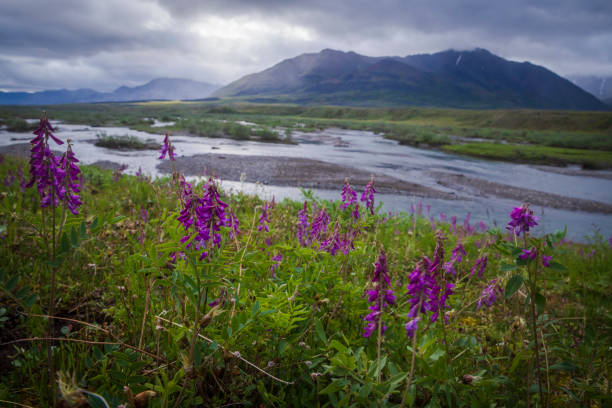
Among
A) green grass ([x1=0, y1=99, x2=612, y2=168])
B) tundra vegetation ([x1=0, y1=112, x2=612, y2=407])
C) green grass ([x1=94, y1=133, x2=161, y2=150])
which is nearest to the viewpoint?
tundra vegetation ([x1=0, y1=112, x2=612, y2=407])

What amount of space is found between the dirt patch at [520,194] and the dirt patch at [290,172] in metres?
2.42

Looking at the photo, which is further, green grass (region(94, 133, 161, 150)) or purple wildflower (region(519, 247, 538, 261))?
green grass (region(94, 133, 161, 150))

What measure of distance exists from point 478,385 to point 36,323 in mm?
3081

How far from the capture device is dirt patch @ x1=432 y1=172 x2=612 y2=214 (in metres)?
13.7

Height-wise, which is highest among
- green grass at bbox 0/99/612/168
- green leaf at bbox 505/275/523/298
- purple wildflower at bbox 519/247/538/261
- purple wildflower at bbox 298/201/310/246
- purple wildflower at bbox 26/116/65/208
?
green grass at bbox 0/99/612/168

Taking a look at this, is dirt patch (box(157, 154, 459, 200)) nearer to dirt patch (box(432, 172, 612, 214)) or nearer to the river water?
the river water

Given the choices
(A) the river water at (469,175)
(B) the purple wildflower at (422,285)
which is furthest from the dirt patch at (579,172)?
(B) the purple wildflower at (422,285)

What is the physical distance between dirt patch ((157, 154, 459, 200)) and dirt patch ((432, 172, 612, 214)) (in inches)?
95.1

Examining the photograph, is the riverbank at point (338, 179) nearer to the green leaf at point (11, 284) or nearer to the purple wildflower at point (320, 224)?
the purple wildflower at point (320, 224)

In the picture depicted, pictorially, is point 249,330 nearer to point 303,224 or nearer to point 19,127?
point 303,224

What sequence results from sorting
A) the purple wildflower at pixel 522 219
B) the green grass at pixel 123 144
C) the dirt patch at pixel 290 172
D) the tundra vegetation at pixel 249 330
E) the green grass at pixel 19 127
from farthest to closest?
the green grass at pixel 19 127 < the green grass at pixel 123 144 < the dirt patch at pixel 290 172 < the purple wildflower at pixel 522 219 < the tundra vegetation at pixel 249 330

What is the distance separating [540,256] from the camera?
162 cm

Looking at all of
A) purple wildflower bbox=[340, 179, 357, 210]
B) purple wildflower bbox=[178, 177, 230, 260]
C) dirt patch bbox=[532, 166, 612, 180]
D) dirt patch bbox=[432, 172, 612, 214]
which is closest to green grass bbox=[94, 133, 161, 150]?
dirt patch bbox=[432, 172, 612, 214]

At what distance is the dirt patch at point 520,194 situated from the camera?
13.7 m
